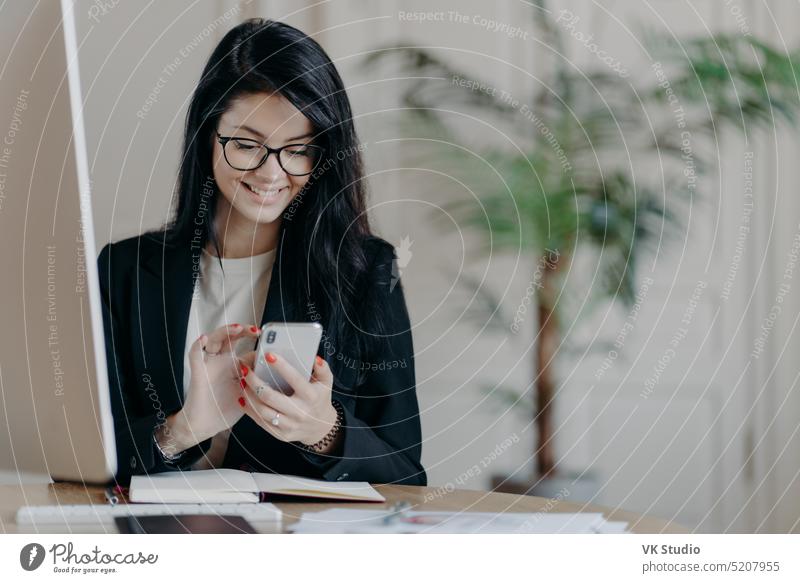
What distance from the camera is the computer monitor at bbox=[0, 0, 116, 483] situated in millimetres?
735

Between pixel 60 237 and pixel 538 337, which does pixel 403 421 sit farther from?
pixel 60 237

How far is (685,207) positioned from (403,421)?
19.7 inches

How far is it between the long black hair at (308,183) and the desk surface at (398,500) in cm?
24

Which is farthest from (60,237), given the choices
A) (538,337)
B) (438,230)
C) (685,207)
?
(685,207)

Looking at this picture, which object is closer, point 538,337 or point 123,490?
point 123,490

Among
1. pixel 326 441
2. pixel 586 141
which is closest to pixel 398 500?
pixel 326 441

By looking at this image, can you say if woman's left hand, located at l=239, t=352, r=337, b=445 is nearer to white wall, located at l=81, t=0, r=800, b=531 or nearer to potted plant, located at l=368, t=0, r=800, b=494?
white wall, located at l=81, t=0, r=800, b=531

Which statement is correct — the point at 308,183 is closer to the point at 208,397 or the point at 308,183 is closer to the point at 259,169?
the point at 259,169

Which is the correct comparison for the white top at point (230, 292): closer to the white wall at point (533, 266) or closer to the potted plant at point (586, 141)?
the white wall at point (533, 266)

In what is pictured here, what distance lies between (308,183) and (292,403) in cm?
28

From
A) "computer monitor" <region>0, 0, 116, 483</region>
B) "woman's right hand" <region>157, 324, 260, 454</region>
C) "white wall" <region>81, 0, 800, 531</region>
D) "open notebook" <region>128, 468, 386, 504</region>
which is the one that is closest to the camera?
"computer monitor" <region>0, 0, 116, 483</region>

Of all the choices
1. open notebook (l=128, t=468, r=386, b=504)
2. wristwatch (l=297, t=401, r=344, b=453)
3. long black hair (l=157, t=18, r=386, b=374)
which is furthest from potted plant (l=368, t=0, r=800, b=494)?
open notebook (l=128, t=468, r=386, b=504)

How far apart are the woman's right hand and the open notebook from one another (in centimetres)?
6

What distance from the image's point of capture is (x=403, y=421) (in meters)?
1.10
